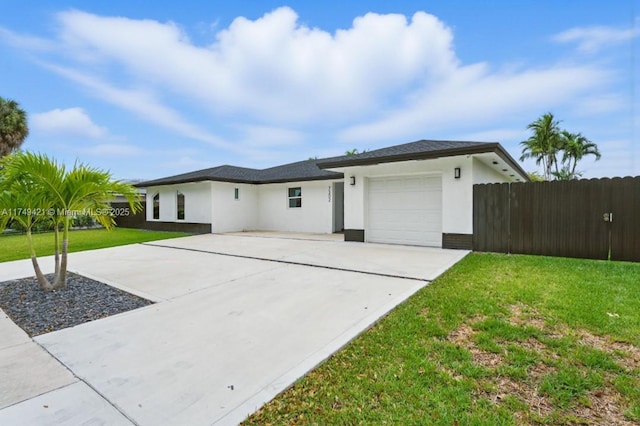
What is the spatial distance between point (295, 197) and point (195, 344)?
41.8ft

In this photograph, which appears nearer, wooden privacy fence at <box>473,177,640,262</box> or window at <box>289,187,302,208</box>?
wooden privacy fence at <box>473,177,640,262</box>

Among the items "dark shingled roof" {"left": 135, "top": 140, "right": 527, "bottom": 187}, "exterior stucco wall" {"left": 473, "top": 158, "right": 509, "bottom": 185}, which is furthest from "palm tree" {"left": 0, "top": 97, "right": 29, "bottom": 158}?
"exterior stucco wall" {"left": 473, "top": 158, "right": 509, "bottom": 185}

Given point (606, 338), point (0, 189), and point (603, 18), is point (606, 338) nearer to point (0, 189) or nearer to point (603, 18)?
point (0, 189)

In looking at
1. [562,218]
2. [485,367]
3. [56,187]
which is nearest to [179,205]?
[56,187]

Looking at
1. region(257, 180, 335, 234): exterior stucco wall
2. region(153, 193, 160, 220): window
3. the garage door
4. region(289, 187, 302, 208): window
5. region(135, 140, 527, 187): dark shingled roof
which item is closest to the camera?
region(135, 140, 527, 187): dark shingled roof

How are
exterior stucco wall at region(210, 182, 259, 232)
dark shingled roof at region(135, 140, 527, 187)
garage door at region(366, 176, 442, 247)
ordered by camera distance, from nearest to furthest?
dark shingled roof at region(135, 140, 527, 187), garage door at region(366, 176, 442, 247), exterior stucco wall at region(210, 182, 259, 232)

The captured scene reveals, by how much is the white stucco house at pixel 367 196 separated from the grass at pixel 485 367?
473cm

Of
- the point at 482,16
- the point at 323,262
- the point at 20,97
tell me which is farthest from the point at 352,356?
the point at 20,97

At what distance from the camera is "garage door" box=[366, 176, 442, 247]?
9609 mm

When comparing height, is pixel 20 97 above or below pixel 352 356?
above

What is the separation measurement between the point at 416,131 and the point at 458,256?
16.1 meters

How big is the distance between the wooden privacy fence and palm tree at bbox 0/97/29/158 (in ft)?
77.5

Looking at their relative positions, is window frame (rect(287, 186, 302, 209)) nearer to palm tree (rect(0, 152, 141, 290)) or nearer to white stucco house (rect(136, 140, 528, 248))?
white stucco house (rect(136, 140, 528, 248))

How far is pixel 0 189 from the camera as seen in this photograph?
493cm
